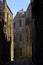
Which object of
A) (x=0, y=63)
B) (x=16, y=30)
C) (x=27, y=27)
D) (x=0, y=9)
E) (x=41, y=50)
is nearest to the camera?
(x=41, y=50)

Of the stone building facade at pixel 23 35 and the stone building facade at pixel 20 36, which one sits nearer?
the stone building facade at pixel 23 35

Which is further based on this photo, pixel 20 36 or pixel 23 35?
pixel 20 36

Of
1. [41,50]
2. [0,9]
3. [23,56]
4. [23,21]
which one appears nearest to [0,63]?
[41,50]

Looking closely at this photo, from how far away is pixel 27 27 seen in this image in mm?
44688

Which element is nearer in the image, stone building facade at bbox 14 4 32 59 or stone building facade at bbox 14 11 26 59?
stone building facade at bbox 14 4 32 59

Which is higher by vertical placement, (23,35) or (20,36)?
(23,35)

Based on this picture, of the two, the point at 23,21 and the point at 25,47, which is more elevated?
the point at 23,21

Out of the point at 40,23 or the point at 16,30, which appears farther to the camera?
the point at 16,30

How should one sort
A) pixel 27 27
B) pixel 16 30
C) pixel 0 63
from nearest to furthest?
pixel 0 63
pixel 27 27
pixel 16 30

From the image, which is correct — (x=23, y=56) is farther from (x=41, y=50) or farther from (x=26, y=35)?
(x=41, y=50)

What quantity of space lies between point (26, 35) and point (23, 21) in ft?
11.0

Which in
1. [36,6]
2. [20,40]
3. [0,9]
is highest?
[0,9]

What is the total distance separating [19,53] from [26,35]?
396 centimetres

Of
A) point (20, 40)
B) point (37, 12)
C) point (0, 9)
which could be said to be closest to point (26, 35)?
point (20, 40)
